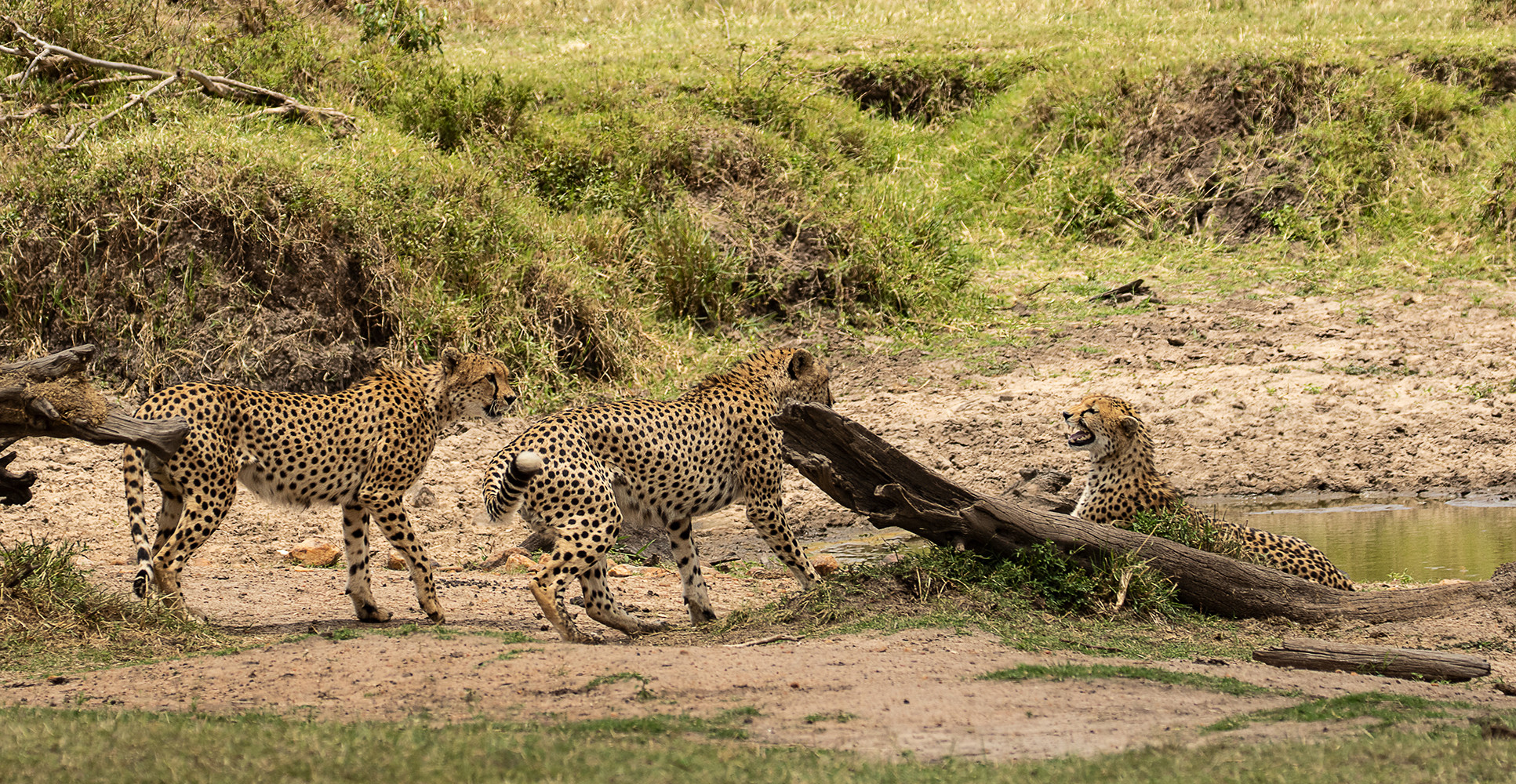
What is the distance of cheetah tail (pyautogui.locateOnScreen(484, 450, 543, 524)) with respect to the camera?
6.55 metres

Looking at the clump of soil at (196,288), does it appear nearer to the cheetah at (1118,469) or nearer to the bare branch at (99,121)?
the bare branch at (99,121)

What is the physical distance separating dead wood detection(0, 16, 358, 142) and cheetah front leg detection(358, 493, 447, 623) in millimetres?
6933

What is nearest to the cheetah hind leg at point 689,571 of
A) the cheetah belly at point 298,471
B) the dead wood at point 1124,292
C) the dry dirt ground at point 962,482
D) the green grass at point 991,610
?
the green grass at point 991,610

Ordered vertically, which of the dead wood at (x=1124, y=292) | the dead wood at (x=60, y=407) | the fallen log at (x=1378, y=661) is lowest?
the dead wood at (x=1124, y=292)

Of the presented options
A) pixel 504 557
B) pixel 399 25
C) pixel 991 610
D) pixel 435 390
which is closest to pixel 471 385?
pixel 435 390

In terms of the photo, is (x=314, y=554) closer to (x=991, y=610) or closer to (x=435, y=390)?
(x=435, y=390)

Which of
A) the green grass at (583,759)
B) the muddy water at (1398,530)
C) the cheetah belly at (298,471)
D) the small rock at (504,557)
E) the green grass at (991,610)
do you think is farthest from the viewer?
the small rock at (504,557)

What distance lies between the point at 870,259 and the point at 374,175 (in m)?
4.81

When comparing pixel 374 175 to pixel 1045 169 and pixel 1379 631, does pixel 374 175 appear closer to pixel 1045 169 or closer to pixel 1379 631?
pixel 1045 169

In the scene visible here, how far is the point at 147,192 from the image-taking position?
435 inches

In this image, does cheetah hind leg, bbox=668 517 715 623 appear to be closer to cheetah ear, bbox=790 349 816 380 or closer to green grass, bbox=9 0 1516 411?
cheetah ear, bbox=790 349 816 380

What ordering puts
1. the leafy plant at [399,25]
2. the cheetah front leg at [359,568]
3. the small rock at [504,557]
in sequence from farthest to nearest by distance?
1. the leafy plant at [399,25]
2. the small rock at [504,557]
3. the cheetah front leg at [359,568]

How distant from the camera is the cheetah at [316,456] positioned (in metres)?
6.61

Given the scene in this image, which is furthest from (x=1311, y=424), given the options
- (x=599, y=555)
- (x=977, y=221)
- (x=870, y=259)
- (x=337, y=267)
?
(x=337, y=267)
